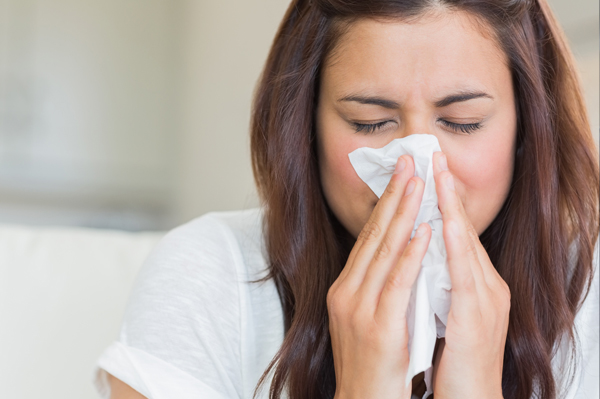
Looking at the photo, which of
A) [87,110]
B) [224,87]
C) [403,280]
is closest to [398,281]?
[403,280]

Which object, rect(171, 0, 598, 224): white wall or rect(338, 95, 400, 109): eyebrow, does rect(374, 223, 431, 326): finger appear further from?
rect(171, 0, 598, 224): white wall

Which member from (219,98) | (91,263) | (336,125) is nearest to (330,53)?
(336,125)

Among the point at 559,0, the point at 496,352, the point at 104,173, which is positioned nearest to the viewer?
the point at 496,352

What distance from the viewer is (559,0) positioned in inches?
51.8

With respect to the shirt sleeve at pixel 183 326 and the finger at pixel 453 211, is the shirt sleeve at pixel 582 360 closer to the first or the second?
the finger at pixel 453 211

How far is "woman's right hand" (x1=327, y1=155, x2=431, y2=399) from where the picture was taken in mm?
708

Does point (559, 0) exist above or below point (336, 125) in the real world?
above

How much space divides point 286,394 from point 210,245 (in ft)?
0.87

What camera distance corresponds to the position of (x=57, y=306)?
42.3 inches

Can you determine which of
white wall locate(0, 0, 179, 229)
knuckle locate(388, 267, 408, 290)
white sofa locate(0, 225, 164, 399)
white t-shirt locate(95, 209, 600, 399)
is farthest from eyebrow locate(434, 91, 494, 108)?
white wall locate(0, 0, 179, 229)

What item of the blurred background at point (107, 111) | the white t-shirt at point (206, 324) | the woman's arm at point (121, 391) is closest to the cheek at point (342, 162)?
the white t-shirt at point (206, 324)

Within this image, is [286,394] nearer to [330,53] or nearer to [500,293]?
[500,293]

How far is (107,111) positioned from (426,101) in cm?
319

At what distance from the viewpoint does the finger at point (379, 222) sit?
0.75 m
